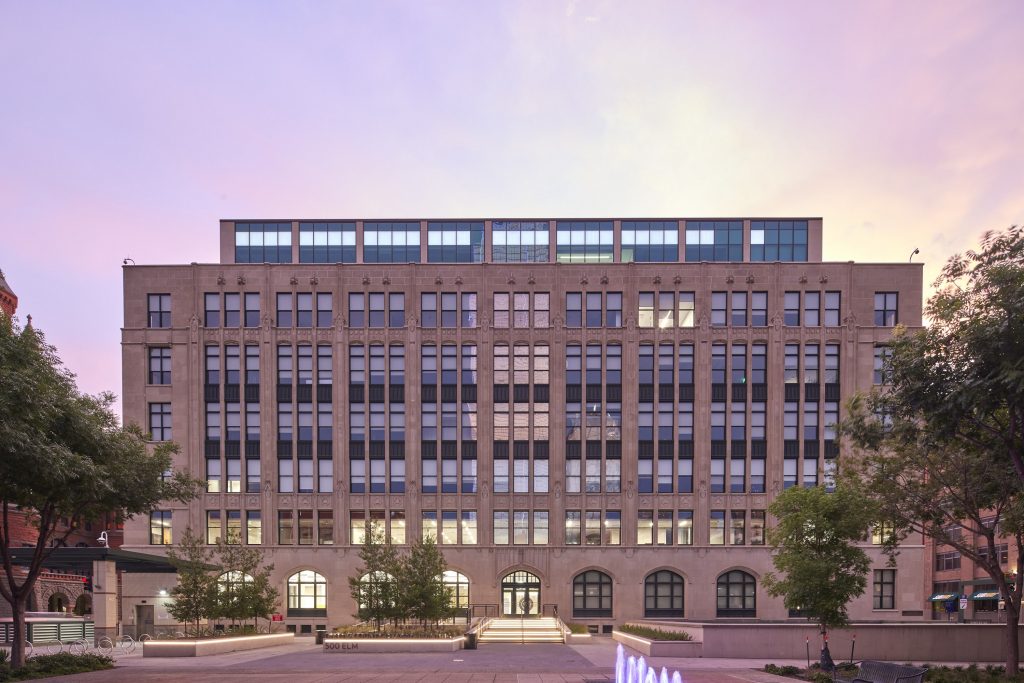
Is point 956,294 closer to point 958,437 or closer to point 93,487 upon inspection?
point 958,437

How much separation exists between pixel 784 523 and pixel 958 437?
762 cm

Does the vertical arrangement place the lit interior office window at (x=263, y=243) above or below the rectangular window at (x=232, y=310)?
above

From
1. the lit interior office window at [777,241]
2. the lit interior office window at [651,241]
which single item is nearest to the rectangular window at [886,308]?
the lit interior office window at [777,241]

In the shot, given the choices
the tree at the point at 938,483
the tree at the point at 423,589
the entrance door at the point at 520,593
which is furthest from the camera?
the entrance door at the point at 520,593

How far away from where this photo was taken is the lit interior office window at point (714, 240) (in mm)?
56625

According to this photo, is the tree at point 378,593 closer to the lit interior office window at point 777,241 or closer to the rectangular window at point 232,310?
the rectangular window at point 232,310

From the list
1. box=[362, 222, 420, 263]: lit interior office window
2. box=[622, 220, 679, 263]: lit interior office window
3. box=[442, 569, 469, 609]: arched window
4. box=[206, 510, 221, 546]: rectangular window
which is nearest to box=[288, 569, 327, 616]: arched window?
box=[206, 510, 221, 546]: rectangular window

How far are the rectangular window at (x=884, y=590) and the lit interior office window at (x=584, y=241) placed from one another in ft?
98.6

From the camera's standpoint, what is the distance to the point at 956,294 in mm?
21656

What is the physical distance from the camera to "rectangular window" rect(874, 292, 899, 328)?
5416 centimetres

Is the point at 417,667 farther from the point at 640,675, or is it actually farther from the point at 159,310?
the point at 159,310

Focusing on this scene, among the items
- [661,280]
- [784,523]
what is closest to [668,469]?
[661,280]

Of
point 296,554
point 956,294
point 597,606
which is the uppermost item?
point 956,294

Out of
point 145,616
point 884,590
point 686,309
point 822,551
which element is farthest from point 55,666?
point 884,590
